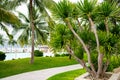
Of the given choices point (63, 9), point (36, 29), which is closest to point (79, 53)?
point (63, 9)

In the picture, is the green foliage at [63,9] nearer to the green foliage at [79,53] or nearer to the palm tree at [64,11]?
the palm tree at [64,11]

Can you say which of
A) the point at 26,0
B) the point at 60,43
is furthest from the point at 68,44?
the point at 26,0

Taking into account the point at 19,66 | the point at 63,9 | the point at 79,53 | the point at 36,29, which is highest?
the point at 63,9

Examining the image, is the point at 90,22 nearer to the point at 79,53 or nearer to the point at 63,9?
the point at 63,9

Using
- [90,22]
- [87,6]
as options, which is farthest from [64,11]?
[90,22]

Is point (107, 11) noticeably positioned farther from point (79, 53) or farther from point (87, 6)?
point (79, 53)

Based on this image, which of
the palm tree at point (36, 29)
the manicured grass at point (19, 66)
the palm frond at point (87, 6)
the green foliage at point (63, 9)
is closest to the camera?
the palm frond at point (87, 6)

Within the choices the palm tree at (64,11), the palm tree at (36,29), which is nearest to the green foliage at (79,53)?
the palm tree at (64,11)

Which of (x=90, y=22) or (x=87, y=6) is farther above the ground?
(x=87, y=6)

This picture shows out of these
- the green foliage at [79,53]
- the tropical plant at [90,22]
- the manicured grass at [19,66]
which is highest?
the tropical plant at [90,22]

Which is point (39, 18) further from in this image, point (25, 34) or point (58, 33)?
point (58, 33)

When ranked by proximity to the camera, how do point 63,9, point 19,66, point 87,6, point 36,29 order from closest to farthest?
1. point 87,6
2. point 63,9
3. point 19,66
4. point 36,29

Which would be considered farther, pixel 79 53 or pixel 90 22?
pixel 79 53

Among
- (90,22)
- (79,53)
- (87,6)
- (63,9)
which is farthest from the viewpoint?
(79,53)
